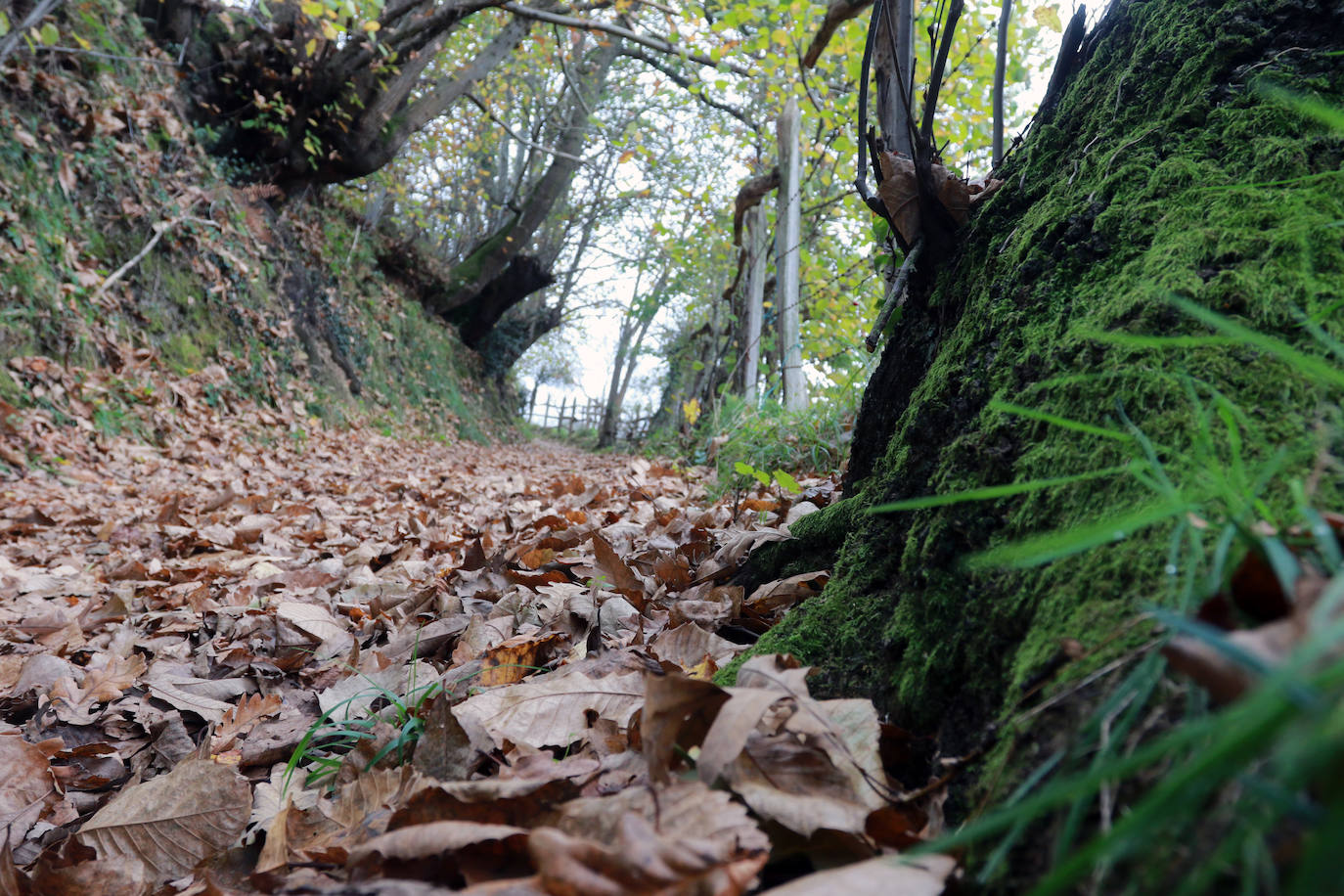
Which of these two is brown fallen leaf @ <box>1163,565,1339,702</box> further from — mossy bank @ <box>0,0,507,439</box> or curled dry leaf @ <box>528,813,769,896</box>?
mossy bank @ <box>0,0,507,439</box>

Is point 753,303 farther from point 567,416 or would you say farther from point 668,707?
point 567,416

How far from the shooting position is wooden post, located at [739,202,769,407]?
7.02 meters

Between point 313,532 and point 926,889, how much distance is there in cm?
358

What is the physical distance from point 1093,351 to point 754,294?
6.57 metres

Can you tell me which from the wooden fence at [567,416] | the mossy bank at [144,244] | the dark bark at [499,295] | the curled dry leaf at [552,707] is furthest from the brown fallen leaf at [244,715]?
the wooden fence at [567,416]

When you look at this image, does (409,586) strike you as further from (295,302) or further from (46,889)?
(295,302)

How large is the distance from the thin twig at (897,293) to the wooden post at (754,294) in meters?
4.55

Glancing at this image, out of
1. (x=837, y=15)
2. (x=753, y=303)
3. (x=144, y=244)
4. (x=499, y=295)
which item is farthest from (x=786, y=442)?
(x=499, y=295)

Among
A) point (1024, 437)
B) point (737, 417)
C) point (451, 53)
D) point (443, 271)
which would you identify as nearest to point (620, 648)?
point (1024, 437)

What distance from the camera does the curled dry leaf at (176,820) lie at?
1.20 metres

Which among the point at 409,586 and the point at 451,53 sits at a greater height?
the point at 451,53

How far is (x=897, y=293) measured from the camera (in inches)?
66.7

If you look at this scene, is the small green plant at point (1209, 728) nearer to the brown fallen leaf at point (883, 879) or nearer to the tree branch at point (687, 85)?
the brown fallen leaf at point (883, 879)

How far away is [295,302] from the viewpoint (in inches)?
359
